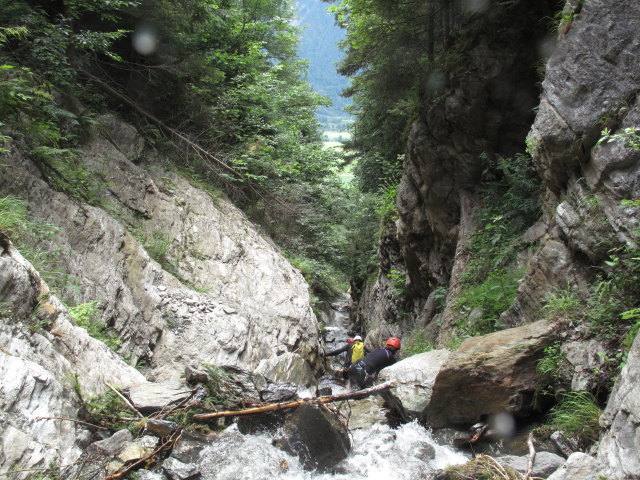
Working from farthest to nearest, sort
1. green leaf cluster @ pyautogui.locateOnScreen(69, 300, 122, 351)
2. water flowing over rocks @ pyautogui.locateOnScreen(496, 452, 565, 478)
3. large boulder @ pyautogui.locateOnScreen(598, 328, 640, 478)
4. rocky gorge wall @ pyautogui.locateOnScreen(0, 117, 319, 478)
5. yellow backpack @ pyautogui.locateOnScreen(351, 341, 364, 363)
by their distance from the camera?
yellow backpack @ pyautogui.locateOnScreen(351, 341, 364, 363) → green leaf cluster @ pyautogui.locateOnScreen(69, 300, 122, 351) → rocky gorge wall @ pyautogui.locateOnScreen(0, 117, 319, 478) → water flowing over rocks @ pyautogui.locateOnScreen(496, 452, 565, 478) → large boulder @ pyautogui.locateOnScreen(598, 328, 640, 478)

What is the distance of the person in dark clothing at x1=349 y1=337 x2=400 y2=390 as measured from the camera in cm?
912

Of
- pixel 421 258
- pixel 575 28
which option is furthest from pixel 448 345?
pixel 575 28

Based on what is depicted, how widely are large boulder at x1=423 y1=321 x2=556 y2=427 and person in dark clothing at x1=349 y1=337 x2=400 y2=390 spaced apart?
10.1 ft

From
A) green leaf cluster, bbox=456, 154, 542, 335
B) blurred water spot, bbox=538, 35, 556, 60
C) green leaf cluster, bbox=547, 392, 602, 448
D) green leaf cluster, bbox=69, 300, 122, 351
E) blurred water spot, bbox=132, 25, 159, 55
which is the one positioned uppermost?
blurred water spot, bbox=132, 25, 159, 55

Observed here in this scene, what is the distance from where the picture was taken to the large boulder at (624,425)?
9.62ft

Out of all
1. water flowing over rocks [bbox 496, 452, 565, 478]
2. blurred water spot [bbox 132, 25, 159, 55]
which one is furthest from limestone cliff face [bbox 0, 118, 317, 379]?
water flowing over rocks [bbox 496, 452, 565, 478]

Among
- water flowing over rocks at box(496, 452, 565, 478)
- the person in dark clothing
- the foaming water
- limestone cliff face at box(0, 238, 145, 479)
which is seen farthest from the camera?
the person in dark clothing

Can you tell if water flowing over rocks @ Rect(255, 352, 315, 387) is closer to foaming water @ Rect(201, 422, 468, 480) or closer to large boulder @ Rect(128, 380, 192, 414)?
large boulder @ Rect(128, 380, 192, 414)

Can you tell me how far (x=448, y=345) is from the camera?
8.00 metres

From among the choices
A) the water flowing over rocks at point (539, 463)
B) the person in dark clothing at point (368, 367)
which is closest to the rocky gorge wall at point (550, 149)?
the person in dark clothing at point (368, 367)

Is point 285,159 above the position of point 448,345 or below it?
above

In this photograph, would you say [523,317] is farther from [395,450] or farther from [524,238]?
[395,450]

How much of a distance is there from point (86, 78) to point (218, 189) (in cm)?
486

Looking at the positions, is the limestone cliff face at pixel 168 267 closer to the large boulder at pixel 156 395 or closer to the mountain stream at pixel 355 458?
the large boulder at pixel 156 395
